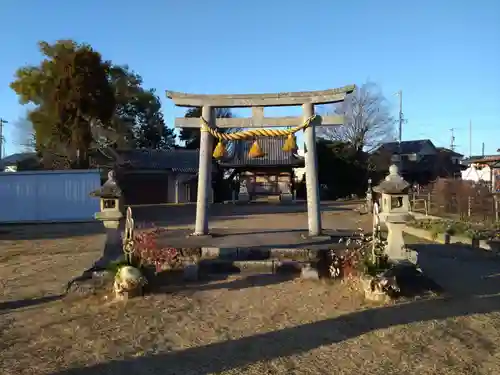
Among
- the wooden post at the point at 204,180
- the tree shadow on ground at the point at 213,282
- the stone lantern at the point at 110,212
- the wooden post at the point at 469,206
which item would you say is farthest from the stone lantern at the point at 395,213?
the wooden post at the point at 469,206

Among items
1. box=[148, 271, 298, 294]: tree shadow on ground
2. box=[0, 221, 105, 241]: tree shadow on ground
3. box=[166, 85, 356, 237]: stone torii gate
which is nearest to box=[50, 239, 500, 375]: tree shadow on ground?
box=[148, 271, 298, 294]: tree shadow on ground

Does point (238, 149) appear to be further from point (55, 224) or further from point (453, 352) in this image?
point (453, 352)

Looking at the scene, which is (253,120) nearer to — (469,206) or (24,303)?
(24,303)

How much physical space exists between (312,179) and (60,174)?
13735 mm

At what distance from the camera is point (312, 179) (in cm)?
918

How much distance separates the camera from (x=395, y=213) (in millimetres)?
6895

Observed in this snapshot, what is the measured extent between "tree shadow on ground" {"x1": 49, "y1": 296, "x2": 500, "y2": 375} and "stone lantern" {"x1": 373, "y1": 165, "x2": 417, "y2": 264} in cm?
111

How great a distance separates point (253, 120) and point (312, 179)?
1905 millimetres

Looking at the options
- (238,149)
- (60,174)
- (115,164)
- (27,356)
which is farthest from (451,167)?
(27,356)

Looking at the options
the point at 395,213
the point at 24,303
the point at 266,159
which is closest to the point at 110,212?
the point at 24,303

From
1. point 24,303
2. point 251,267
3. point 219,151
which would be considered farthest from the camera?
point 219,151

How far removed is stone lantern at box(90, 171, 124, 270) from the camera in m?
7.52

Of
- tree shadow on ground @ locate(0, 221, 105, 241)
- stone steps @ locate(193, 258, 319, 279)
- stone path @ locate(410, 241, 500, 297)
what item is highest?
stone steps @ locate(193, 258, 319, 279)

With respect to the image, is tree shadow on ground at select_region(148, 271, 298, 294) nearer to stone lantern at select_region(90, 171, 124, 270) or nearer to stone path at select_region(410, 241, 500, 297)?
stone lantern at select_region(90, 171, 124, 270)
